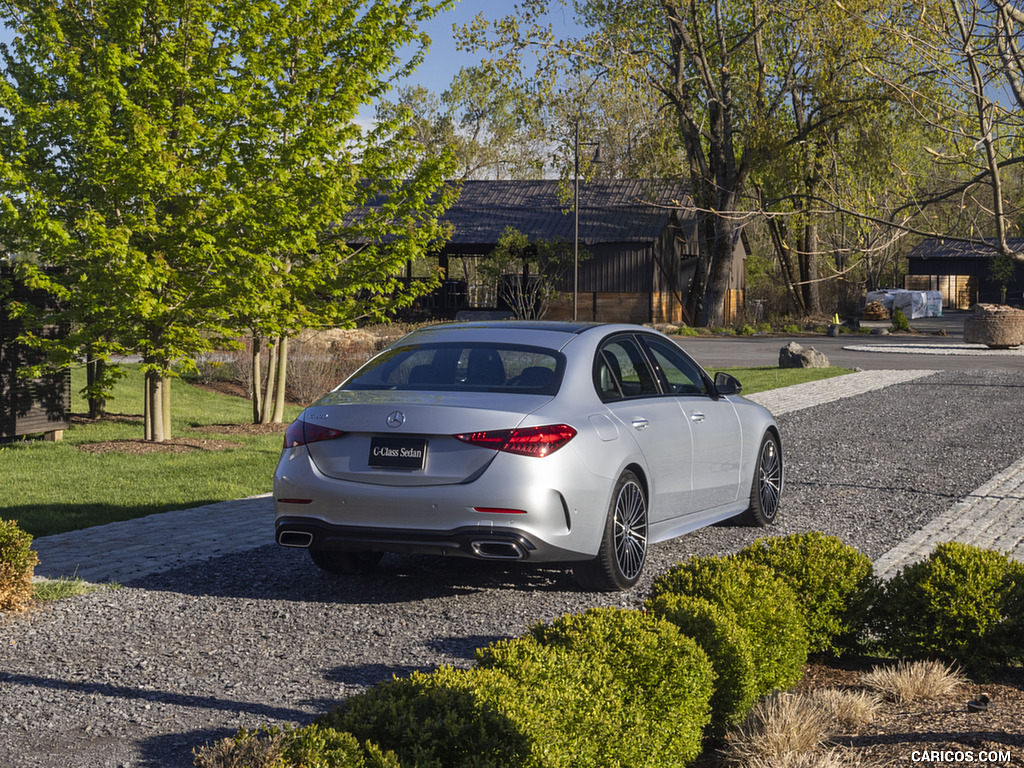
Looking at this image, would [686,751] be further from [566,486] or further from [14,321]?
[14,321]

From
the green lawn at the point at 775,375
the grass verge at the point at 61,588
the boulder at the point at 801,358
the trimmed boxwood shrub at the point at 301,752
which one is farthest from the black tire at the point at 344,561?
the boulder at the point at 801,358

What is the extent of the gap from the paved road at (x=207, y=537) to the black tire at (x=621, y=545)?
1.59m

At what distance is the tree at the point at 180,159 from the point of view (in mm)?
12688

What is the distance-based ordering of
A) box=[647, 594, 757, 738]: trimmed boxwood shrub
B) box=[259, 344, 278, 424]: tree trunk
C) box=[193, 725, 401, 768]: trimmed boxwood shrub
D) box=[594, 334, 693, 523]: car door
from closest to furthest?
box=[193, 725, 401, 768]: trimmed boxwood shrub → box=[647, 594, 757, 738]: trimmed boxwood shrub → box=[594, 334, 693, 523]: car door → box=[259, 344, 278, 424]: tree trunk

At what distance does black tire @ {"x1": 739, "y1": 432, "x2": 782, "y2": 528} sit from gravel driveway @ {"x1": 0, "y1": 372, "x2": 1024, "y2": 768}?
0.49 feet

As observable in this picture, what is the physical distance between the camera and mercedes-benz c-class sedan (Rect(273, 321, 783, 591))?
604 cm

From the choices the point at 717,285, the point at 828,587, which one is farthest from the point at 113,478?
the point at 717,285

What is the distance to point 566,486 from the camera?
610 centimetres

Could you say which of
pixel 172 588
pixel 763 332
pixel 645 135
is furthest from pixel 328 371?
pixel 763 332

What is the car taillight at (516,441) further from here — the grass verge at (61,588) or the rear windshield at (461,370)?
the grass verge at (61,588)

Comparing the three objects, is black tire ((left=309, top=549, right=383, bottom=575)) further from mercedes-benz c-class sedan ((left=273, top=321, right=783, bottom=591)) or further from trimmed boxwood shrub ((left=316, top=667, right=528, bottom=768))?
trimmed boxwood shrub ((left=316, top=667, right=528, bottom=768))

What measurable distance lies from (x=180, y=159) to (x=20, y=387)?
3.59m

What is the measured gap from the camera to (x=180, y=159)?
13727 millimetres

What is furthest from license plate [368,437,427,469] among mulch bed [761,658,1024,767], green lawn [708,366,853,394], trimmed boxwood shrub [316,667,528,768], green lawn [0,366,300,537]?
green lawn [708,366,853,394]
